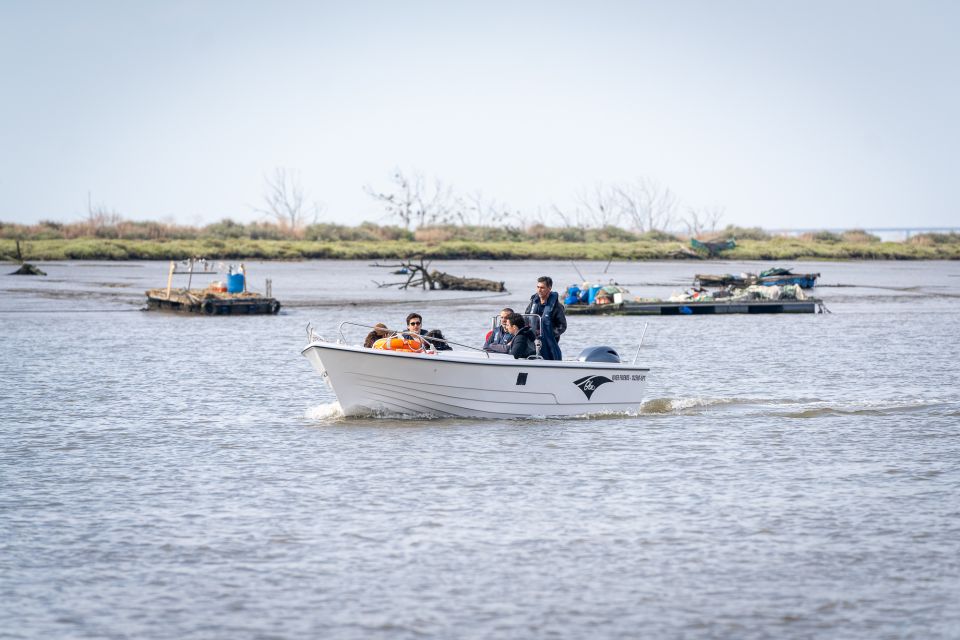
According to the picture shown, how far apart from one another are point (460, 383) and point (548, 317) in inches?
66.7

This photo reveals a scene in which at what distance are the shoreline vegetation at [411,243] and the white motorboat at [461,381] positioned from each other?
97.5m

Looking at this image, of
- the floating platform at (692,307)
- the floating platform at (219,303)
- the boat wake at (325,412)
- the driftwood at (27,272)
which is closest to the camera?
Answer: the boat wake at (325,412)

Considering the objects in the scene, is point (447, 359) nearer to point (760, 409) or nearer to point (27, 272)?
point (760, 409)

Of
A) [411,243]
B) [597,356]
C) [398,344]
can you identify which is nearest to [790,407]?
[597,356]

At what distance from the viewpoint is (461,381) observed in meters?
19.4

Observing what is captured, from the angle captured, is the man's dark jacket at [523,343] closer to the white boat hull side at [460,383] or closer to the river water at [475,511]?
the white boat hull side at [460,383]

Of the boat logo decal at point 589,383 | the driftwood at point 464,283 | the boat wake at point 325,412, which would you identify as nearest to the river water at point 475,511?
the boat wake at point 325,412

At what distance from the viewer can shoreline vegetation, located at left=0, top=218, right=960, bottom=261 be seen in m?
120

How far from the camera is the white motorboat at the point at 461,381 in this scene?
1908 cm

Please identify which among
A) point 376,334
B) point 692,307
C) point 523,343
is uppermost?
point 376,334

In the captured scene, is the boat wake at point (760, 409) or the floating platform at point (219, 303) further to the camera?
the floating platform at point (219, 303)

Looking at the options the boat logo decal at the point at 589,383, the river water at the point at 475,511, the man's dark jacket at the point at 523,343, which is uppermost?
the man's dark jacket at the point at 523,343

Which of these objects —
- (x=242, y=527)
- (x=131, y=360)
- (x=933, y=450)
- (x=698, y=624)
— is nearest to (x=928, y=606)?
(x=698, y=624)

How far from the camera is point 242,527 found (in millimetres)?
13203
